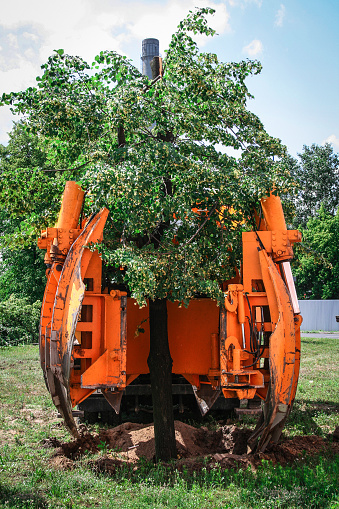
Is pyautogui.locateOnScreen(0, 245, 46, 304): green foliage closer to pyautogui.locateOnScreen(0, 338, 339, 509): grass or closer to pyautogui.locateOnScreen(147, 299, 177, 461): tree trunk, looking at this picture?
pyautogui.locateOnScreen(0, 338, 339, 509): grass

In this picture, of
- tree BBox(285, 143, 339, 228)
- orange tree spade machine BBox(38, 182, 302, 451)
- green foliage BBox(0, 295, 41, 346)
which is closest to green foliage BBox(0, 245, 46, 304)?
green foliage BBox(0, 295, 41, 346)

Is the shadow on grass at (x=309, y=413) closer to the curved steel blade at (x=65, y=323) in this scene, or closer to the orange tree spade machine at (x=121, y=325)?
the orange tree spade machine at (x=121, y=325)

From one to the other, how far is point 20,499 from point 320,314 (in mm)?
32289

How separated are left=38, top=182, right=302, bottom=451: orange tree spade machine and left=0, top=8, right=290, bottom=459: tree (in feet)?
1.00

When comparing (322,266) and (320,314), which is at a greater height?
(322,266)

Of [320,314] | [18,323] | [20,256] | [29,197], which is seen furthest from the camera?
[320,314]

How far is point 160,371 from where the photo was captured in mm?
6188

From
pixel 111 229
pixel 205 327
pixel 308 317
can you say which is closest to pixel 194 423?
pixel 205 327

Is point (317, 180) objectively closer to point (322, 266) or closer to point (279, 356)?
point (322, 266)

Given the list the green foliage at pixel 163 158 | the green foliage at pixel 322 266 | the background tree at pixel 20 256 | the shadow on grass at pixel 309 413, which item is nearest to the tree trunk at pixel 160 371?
the green foliage at pixel 163 158

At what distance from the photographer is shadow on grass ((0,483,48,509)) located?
4465 mm

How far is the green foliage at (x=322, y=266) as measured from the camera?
3772 cm

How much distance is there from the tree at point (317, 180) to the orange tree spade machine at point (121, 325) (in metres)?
37.9

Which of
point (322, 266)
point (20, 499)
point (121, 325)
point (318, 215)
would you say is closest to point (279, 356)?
point (121, 325)
